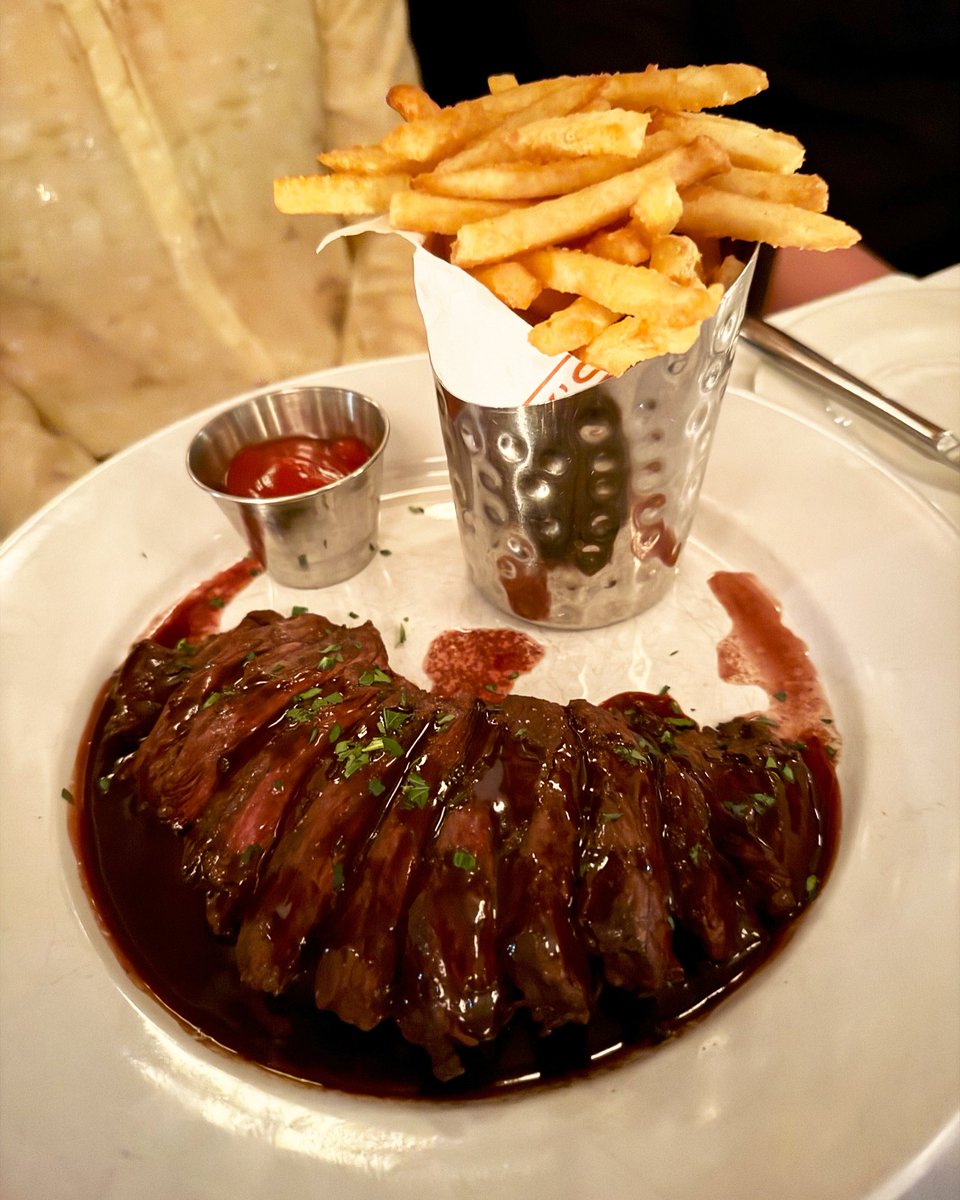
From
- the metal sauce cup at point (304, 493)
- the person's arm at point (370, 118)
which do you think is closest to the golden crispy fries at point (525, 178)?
the metal sauce cup at point (304, 493)

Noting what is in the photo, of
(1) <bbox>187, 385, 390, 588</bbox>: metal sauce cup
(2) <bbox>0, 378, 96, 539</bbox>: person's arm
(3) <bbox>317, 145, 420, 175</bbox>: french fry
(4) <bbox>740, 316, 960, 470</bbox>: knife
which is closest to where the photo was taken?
(3) <bbox>317, 145, 420, 175</bbox>: french fry

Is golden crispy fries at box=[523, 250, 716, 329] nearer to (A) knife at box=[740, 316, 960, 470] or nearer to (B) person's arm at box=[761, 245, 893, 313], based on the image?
(A) knife at box=[740, 316, 960, 470]

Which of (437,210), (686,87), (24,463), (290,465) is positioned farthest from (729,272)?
(24,463)

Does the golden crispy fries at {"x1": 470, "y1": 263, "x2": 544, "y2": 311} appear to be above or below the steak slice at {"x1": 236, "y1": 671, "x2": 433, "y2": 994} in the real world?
above

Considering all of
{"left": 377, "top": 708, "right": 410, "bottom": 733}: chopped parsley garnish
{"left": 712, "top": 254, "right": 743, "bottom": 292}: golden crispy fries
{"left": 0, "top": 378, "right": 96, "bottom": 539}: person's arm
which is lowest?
{"left": 0, "top": 378, "right": 96, "bottom": 539}: person's arm

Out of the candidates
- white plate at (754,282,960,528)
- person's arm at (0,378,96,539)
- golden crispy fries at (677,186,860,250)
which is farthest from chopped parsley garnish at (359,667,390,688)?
person's arm at (0,378,96,539)

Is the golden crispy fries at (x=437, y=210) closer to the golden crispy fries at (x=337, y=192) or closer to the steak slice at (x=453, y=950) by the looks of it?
the golden crispy fries at (x=337, y=192)
